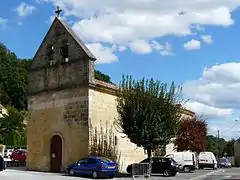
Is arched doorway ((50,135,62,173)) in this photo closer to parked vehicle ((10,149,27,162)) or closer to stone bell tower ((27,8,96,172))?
stone bell tower ((27,8,96,172))

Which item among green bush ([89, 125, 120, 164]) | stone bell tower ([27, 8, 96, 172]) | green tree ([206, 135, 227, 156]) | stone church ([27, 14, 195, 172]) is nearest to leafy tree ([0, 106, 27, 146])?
green tree ([206, 135, 227, 156])

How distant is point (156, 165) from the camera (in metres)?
34.5

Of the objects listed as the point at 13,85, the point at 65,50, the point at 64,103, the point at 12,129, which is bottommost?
the point at 64,103

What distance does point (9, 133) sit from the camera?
256 feet

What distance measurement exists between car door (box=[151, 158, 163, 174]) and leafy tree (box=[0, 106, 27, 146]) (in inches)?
1827

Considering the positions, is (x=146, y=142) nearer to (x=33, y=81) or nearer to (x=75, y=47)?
(x=75, y=47)

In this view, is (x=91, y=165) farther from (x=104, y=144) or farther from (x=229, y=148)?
(x=229, y=148)

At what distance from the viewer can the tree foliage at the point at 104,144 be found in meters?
34.5

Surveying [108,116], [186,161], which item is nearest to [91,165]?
[108,116]

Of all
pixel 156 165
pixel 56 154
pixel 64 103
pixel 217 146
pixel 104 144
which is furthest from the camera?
pixel 217 146

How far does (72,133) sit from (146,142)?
602 centimetres

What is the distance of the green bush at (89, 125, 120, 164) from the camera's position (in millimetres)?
34500

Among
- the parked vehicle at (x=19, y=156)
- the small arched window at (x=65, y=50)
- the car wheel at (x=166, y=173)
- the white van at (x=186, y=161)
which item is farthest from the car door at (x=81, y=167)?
the parked vehicle at (x=19, y=156)

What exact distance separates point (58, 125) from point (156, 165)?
342 inches
